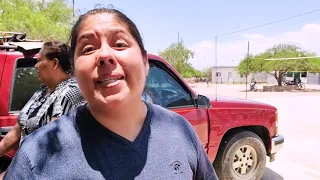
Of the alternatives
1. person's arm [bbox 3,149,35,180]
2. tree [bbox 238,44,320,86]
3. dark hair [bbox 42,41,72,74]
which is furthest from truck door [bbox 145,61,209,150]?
tree [bbox 238,44,320,86]

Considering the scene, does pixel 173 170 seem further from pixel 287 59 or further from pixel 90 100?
pixel 287 59

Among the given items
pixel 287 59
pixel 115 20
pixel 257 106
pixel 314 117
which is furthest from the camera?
pixel 287 59

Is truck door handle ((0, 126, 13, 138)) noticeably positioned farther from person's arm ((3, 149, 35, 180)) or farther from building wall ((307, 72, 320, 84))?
building wall ((307, 72, 320, 84))

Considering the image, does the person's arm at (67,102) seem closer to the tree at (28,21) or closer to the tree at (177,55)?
the tree at (28,21)

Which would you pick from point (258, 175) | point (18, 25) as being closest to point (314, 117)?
point (258, 175)

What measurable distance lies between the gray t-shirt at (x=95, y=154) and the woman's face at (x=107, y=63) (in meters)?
0.11

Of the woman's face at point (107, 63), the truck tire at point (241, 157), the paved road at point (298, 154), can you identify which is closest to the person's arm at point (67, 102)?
the woman's face at point (107, 63)

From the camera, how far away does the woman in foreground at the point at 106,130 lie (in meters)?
1.09

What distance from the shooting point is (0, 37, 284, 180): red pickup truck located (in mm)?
2863

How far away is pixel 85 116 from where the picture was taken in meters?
1.20

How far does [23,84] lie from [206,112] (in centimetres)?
202

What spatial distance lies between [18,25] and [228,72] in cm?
6065

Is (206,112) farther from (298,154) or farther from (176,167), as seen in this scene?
(298,154)

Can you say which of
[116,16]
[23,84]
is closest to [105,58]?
[116,16]
